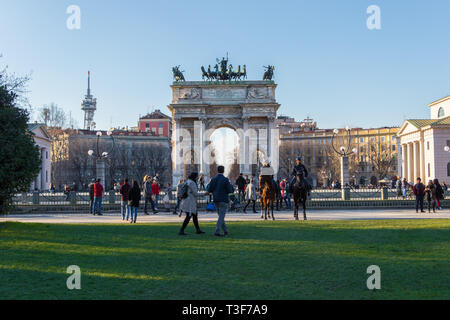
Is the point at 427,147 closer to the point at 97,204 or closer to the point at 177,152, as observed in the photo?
the point at 177,152

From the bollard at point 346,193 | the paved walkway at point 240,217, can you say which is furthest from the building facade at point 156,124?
the paved walkway at point 240,217

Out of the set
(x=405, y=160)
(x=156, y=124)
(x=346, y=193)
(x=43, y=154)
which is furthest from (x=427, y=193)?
(x=156, y=124)

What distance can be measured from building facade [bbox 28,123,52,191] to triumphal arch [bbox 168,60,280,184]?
21835 mm

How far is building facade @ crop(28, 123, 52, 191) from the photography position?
236ft

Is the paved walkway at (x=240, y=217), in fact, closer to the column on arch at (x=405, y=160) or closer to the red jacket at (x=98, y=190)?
the red jacket at (x=98, y=190)

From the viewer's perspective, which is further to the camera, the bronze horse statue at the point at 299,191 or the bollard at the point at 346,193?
the bollard at the point at 346,193

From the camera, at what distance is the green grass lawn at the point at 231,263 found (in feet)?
22.8

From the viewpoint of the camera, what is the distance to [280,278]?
7.75 m

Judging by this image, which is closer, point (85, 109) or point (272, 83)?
point (272, 83)

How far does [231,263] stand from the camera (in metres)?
9.09

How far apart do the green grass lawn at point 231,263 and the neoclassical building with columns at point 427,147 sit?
5907 cm
